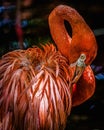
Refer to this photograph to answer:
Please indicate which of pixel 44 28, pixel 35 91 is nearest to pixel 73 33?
pixel 44 28

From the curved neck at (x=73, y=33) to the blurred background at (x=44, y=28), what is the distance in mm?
32

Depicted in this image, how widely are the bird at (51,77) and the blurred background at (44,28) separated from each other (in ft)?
0.11

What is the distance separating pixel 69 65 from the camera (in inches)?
60.5

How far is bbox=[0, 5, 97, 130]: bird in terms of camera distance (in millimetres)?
1518

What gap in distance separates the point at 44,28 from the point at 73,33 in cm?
14

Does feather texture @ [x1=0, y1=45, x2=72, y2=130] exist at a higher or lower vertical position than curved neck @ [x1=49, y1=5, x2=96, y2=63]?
lower

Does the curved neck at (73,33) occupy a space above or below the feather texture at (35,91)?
above

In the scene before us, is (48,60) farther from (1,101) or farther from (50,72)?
(1,101)

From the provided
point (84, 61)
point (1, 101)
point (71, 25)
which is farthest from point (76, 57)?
point (1, 101)

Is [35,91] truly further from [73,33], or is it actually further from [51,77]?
[73,33]

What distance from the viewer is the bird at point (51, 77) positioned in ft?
4.98

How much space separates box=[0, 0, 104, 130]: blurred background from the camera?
1.55 m

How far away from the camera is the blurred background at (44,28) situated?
5.09 ft

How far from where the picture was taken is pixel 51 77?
4.99ft
